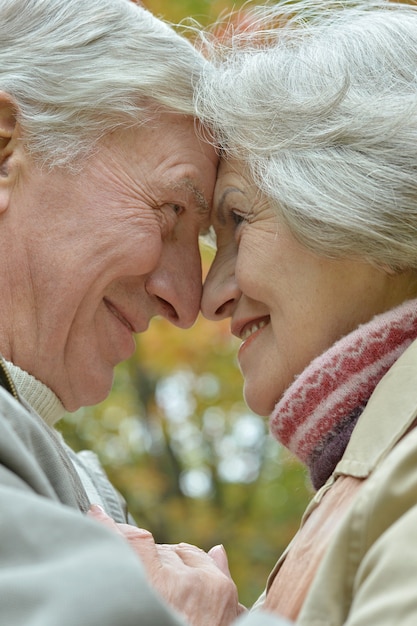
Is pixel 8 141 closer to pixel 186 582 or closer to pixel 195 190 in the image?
pixel 195 190

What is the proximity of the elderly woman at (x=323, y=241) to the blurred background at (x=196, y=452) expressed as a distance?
360cm

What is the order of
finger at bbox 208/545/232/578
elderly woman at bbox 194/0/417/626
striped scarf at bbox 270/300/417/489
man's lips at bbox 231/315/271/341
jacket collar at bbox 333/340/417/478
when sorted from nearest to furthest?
jacket collar at bbox 333/340/417/478, elderly woman at bbox 194/0/417/626, striped scarf at bbox 270/300/417/489, finger at bbox 208/545/232/578, man's lips at bbox 231/315/271/341

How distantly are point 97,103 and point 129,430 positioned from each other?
557 centimetres

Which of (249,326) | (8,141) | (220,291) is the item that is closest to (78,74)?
(8,141)

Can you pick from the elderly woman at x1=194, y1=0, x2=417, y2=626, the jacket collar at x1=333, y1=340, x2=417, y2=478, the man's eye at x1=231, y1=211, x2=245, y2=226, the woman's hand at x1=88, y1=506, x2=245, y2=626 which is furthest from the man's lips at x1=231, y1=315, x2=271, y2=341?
the woman's hand at x1=88, y1=506, x2=245, y2=626

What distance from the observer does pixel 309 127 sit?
2371 millimetres

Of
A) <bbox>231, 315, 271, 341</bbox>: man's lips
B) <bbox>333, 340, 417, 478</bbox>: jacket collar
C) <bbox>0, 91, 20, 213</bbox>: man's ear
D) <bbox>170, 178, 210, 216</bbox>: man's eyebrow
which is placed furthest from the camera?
<bbox>170, 178, 210, 216</bbox>: man's eyebrow

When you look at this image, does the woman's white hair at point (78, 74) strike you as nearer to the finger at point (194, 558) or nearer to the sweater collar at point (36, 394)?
the sweater collar at point (36, 394)

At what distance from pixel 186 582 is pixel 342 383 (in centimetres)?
52

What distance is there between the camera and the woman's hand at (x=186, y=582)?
2016mm

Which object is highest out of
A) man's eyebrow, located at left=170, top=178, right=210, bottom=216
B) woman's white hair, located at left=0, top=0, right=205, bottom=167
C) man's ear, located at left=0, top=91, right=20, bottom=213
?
woman's white hair, located at left=0, top=0, right=205, bottom=167

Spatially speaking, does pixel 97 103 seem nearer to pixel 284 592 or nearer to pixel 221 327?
pixel 284 592

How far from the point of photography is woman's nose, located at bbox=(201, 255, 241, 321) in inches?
103

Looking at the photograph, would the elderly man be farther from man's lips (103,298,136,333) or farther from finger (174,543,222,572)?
finger (174,543,222,572)
